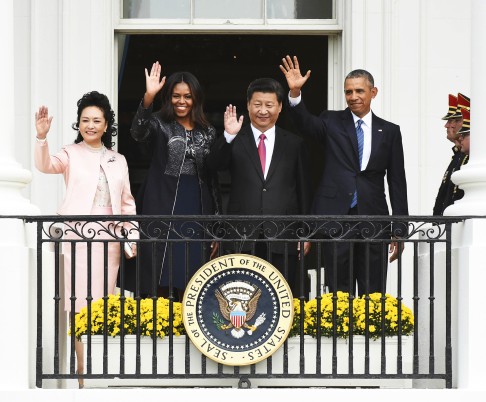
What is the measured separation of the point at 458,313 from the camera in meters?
8.69

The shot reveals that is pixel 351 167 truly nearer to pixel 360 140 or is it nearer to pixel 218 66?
pixel 360 140

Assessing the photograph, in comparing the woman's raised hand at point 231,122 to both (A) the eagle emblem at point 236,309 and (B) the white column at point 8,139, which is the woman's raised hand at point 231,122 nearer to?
(A) the eagle emblem at point 236,309

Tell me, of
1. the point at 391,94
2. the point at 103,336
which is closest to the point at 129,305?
the point at 103,336

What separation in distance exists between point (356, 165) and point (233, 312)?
5.51 feet

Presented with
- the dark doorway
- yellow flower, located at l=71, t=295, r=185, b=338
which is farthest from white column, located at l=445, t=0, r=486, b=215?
the dark doorway

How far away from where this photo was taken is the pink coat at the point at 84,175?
9.73 metres

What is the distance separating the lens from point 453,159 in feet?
33.1

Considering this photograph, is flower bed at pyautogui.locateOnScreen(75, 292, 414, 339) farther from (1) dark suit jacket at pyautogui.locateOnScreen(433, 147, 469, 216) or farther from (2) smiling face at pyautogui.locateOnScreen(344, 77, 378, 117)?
(2) smiling face at pyautogui.locateOnScreen(344, 77, 378, 117)

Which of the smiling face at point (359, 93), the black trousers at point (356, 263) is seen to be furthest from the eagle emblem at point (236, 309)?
the smiling face at point (359, 93)

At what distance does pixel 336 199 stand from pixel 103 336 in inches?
76.7

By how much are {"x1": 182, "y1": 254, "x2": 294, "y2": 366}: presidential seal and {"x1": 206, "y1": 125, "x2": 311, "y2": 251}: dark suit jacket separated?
1060mm

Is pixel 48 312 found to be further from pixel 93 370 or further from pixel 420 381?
pixel 420 381

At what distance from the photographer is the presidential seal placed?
8727 mm

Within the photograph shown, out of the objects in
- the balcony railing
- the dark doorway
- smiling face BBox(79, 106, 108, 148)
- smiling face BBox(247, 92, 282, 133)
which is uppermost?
the dark doorway
